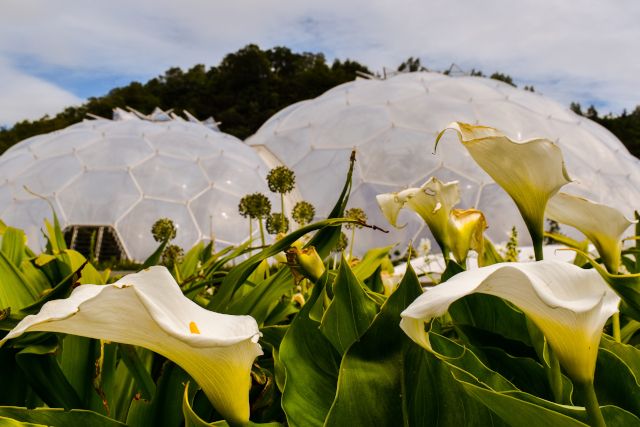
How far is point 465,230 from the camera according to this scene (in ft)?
2.94

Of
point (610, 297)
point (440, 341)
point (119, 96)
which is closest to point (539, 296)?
point (610, 297)

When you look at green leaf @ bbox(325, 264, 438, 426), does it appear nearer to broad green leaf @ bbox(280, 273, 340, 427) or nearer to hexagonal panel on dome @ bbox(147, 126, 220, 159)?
broad green leaf @ bbox(280, 273, 340, 427)

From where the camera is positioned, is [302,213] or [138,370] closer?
[138,370]

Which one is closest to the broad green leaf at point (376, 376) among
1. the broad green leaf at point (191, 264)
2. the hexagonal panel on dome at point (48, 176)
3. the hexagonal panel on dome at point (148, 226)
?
the broad green leaf at point (191, 264)

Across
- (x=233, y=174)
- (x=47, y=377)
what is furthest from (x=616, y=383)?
(x=233, y=174)

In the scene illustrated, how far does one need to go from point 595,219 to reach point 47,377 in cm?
69

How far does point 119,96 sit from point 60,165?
53.6 feet

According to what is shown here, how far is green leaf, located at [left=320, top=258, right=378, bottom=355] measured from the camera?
61 cm

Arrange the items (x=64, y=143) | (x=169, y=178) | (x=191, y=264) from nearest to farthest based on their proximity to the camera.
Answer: (x=191, y=264) < (x=169, y=178) < (x=64, y=143)

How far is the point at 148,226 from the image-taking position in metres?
10.6

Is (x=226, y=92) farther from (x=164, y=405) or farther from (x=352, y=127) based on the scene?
(x=164, y=405)

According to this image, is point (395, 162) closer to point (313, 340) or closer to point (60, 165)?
point (60, 165)

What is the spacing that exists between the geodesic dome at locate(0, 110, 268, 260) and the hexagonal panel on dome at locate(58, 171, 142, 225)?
0.7 inches

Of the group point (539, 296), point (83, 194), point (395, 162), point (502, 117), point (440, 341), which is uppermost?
point (539, 296)
